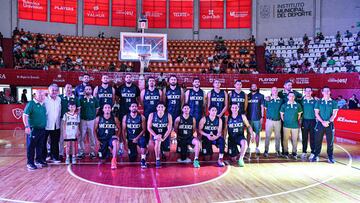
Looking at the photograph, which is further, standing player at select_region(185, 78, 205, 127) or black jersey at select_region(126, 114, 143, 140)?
standing player at select_region(185, 78, 205, 127)

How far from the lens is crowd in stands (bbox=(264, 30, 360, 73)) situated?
2069 centimetres

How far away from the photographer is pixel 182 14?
1032 inches

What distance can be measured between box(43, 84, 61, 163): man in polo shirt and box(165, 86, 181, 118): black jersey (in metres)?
2.38

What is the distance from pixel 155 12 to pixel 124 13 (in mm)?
2273

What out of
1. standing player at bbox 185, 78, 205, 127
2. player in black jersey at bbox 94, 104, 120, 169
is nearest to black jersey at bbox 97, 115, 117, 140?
player in black jersey at bbox 94, 104, 120, 169

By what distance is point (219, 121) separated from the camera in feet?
25.1

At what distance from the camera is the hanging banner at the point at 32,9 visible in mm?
23203

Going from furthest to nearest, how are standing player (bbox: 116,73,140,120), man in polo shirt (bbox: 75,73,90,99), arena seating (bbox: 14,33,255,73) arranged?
arena seating (bbox: 14,33,255,73) → standing player (bbox: 116,73,140,120) → man in polo shirt (bbox: 75,73,90,99)

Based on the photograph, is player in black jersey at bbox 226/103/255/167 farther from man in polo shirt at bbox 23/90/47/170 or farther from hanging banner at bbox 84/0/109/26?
hanging banner at bbox 84/0/109/26

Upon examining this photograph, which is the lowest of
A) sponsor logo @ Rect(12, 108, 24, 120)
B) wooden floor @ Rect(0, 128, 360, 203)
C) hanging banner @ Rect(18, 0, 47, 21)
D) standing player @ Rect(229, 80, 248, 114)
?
wooden floor @ Rect(0, 128, 360, 203)

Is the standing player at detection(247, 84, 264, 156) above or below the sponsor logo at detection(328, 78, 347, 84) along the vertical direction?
below

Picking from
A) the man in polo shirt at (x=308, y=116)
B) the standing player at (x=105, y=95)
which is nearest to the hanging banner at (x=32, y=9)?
the standing player at (x=105, y=95)

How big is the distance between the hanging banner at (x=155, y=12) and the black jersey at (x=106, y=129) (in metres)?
19.5

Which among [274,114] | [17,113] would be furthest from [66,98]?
[17,113]
